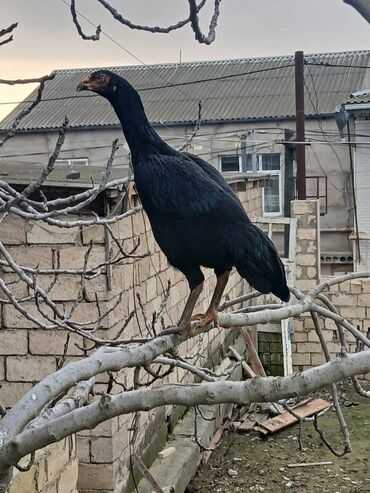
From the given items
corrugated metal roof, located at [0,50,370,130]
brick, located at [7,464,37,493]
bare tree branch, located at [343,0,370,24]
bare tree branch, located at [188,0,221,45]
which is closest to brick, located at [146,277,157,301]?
brick, located at [7,464,37,493]

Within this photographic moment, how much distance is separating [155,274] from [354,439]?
2.98 m

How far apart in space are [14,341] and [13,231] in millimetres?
795

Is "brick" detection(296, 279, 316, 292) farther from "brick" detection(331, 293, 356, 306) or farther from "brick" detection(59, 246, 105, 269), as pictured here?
"brick" detection(59, 246, 105, 269)

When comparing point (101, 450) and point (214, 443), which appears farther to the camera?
point (214, 443)

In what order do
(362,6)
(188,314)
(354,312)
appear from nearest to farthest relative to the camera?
(362,6) < (188,314) < (354,312)

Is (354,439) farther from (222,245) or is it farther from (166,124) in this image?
(166,124)

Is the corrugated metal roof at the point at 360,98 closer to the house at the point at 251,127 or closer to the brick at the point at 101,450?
the house at the point at 251,127

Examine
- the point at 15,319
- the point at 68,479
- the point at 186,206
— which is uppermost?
the point at 186,206

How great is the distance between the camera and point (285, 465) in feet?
22.1

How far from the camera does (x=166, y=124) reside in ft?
48.5

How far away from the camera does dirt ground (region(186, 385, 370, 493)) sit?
20.5ft

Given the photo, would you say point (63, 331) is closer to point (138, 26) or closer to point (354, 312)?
point (138, 26)

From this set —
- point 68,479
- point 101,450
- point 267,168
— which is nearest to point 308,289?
point 101,450

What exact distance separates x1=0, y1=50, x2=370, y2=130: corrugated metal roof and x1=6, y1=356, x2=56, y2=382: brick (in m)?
10.2
